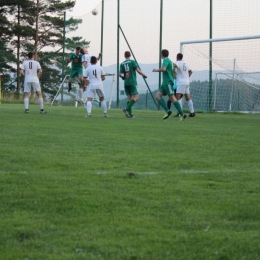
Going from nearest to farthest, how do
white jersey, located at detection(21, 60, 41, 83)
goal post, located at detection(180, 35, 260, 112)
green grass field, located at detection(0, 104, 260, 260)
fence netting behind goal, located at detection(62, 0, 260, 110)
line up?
green grass field, located at detection(0, 104, 260, 260) → white jersey, located at detection(21, 60, 41, 83) → goal post, located at detection(180, 35, 260, 112) → fence netting behind goal, located at detection(62, 0, 260, 110)

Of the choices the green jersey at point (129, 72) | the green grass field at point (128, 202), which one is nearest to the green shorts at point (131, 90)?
the green jersey at point (129, 72)

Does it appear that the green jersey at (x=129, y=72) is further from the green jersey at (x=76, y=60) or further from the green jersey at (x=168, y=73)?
the green jersey at (x=76, y=60)

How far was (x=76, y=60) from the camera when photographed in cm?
2552

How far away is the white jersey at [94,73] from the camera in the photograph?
65.0 feet

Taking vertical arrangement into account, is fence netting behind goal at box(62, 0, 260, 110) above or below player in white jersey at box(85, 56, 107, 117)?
above

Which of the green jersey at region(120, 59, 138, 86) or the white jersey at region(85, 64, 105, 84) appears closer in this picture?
the white jersey at region(85, 64, 105, 84)

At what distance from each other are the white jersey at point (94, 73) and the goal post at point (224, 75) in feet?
28.9

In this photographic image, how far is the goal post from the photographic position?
28000 millimetres

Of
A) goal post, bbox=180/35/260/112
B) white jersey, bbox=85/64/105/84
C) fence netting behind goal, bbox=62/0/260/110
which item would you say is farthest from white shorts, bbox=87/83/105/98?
fence netting behind goal, bbox=62/0/260/110

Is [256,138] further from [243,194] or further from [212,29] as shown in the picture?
[212,29]

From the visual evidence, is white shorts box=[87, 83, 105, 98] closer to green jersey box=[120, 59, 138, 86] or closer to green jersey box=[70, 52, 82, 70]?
green jersey box=[120, 59, 138, 86]

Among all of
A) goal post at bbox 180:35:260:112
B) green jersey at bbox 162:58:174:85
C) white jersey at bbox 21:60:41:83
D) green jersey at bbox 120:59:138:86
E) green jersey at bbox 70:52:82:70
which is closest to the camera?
green jersey at bbox 162:58:174:85

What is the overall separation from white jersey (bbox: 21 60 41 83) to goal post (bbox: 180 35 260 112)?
367 inches

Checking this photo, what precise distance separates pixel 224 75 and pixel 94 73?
10.8m
